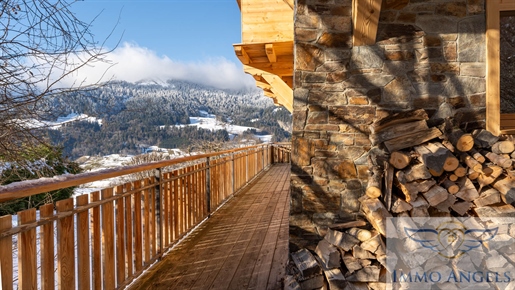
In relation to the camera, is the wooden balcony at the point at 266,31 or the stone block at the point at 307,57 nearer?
the stone block at the point at 307,57

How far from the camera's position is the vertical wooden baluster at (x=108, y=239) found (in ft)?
7.42

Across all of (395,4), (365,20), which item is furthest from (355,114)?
(395,4)

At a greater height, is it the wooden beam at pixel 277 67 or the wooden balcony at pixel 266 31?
the wooden balcony at pixel 266 31

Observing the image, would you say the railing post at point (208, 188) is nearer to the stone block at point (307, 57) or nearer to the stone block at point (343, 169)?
the stone block at point (343, 169)

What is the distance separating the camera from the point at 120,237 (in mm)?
2473

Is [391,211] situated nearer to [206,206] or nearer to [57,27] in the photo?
[206,206]

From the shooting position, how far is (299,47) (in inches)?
113

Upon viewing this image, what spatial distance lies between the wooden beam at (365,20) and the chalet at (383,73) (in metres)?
0.01

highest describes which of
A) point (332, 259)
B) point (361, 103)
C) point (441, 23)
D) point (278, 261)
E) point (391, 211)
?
point (441, 23)

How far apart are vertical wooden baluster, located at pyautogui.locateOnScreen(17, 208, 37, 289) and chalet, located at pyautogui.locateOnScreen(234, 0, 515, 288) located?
207cm

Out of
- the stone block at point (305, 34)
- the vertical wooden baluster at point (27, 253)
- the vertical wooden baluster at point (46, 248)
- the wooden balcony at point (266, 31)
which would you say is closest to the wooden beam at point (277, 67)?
the wooden balcony at point (266, 31)

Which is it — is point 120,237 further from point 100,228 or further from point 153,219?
point 153,219

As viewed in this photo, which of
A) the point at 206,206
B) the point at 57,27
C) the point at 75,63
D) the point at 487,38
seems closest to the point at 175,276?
the point at 206,206

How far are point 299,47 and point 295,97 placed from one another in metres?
0.44
